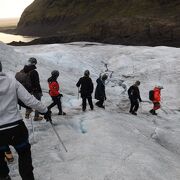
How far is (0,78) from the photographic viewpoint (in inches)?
242

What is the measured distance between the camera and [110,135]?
11227 millimetres

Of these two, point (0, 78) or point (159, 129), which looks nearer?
point (0, 78)

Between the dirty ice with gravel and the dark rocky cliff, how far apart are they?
20.8m

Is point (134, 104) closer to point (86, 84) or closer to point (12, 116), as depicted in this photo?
point (86, 84)

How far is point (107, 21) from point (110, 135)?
44845mm

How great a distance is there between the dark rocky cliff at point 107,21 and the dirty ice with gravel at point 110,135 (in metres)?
20.8

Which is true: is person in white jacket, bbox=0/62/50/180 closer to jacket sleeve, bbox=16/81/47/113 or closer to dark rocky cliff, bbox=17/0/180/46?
jacket sleeve, bbox=16/81/47/113

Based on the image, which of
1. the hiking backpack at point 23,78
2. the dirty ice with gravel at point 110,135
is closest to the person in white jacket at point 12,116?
the dirty ice with gravel at point 110,135

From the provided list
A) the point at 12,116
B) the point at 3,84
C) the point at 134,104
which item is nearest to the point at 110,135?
the point at 12,116

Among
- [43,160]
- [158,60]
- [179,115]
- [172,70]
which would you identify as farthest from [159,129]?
[158,60]

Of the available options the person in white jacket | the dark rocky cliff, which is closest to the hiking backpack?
the person in white jacket

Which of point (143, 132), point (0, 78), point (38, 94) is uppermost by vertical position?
point (0, 78)

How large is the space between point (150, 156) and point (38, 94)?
458 centimetres

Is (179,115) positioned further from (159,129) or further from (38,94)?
(38,94)
